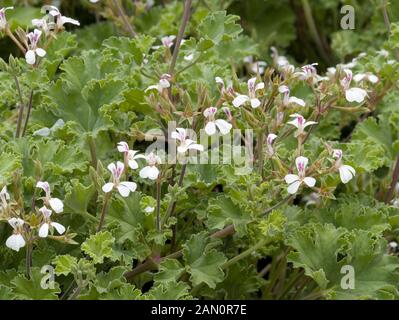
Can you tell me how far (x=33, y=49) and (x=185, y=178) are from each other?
1.87ft

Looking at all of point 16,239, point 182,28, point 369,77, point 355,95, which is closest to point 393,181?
point 369,77

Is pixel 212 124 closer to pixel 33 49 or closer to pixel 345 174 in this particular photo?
pixel 345 174

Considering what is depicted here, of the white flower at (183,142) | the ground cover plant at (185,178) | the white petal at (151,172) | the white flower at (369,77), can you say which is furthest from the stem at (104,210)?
the white flower at (369,77)

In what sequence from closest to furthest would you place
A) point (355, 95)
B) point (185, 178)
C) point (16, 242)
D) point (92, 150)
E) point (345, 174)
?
point (16, 242) < point (345, 174) < point (355, 95) < point (185, 178) < point (92, 150)

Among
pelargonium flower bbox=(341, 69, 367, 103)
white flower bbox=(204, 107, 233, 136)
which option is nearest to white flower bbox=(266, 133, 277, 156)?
white flower bbox=(204, 107, 233, 136)

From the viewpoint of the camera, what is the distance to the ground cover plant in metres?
2.07

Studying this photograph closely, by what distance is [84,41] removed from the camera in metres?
3.37

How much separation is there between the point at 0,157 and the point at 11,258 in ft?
1.02

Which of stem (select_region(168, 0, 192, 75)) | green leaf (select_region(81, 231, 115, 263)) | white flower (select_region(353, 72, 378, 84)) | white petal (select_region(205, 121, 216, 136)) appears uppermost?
stem (select_region(168, 0, 192, 75))

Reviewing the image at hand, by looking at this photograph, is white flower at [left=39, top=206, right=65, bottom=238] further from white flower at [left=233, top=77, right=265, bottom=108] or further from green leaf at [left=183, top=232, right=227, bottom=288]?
white flower at [left=233, top=77, right=265, bottom=108]

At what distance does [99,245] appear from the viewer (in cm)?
206

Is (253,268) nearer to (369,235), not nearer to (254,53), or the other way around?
(369,235)

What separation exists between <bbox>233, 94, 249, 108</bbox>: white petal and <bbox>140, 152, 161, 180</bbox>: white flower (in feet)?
0.82
